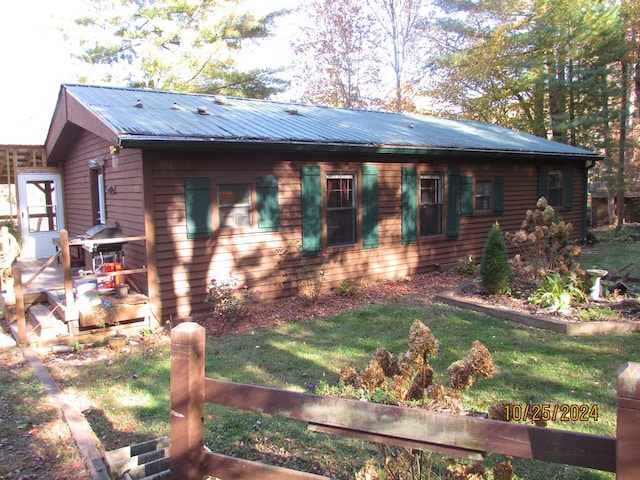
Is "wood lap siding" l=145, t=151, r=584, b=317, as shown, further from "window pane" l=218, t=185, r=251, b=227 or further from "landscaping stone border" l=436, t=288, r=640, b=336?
"landscaping stone border" l=436, t=288, r=640, b=336

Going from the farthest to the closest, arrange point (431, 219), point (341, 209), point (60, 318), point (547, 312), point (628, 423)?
1. point (431, 219)
2. point (341, 209)
3. point (60, 318)
4. point (547, 312)
5. point (628, 423)

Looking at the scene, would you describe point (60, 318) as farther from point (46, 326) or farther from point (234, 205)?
point (234, 205)

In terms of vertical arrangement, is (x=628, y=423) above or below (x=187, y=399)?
above

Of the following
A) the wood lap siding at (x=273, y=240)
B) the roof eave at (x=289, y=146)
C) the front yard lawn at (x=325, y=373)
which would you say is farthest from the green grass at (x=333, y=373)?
the roof eave at (x=289, y=146)

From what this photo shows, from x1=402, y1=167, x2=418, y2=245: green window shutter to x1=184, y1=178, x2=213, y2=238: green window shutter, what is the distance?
4.29 m

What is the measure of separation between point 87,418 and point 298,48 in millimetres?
22939

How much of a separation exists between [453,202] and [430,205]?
60 centimetres

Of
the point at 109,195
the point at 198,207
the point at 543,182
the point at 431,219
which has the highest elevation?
the point at 543,182

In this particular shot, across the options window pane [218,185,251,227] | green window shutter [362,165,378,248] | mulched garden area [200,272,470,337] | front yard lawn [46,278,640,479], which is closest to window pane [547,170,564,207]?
mulched garden area [200,272,470,337]

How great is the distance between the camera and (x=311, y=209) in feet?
29.0

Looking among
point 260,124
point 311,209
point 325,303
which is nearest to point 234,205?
point 311,209

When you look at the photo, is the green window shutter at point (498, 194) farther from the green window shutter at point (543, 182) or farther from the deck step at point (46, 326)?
the deck step at point (46, 326)

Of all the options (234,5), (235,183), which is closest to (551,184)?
(235,183)

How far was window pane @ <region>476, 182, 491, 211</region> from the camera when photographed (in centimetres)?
1173
